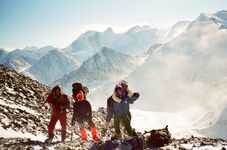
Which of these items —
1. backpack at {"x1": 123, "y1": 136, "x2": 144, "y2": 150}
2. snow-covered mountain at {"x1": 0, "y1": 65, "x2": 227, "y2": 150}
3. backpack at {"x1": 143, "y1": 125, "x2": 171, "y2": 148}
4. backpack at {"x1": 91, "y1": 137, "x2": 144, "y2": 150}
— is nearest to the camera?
backpack at {"x1": 91, "y1": 137, "x2": 144, "y2": 150}

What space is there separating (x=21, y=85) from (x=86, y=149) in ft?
47.4

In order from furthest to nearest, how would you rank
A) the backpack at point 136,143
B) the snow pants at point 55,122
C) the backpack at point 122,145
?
the snow pants at point 55,122 → the backpack at point 136,143 → the backpack at point 122,145

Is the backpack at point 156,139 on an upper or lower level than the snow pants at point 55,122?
lower

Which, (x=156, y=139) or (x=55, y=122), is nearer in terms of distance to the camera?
(x=156, y=139)

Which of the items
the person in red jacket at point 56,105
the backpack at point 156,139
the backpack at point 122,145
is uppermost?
the person in red jacket at point 56,105

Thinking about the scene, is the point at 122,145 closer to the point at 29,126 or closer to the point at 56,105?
the point at 56,105

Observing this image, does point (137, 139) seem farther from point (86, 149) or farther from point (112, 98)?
point (112, 98)

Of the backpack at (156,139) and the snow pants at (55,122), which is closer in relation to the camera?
the backpack at (156,139)

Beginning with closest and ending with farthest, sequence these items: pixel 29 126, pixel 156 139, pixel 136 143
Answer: pixel 136 143
pixel 156 139
pixel 29 126

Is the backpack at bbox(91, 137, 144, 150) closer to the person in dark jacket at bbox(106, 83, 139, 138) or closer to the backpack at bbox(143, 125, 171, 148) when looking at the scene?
the backpack at bbox(143, 125, 171, 148)

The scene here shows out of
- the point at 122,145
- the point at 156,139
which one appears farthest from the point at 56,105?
the point at 122,145

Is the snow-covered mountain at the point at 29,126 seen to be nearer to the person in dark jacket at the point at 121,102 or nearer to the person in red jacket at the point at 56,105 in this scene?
the person in red jacket at the point at 56,105

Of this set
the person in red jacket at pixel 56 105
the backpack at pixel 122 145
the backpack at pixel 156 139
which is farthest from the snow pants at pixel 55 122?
the backpack at pixel 122 145

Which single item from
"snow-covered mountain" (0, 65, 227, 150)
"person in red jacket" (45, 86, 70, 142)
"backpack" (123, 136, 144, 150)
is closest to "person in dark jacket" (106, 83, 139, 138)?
"snow-covered mountain" (0, 65, 227, 150)
